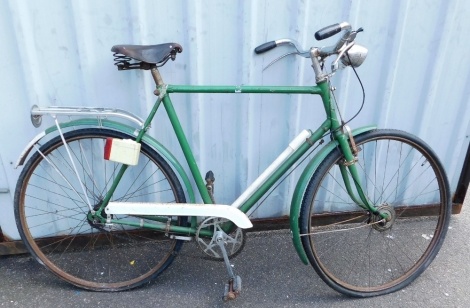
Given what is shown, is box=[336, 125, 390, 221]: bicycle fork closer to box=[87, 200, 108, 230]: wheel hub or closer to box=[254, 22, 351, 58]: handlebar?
box=[254, 22, 351, 58]: handlebar

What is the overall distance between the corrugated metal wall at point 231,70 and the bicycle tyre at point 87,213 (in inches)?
7.8

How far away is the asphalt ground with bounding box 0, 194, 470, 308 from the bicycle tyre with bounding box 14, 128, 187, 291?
4.0 inches

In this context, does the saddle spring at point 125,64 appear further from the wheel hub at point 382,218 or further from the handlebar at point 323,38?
the wheel hub at point 382,218

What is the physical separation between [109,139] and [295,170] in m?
1.24

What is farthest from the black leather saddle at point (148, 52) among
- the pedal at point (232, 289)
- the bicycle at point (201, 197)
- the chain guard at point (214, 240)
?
the pedal at point (232, 289)

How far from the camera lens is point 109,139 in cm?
A: 202

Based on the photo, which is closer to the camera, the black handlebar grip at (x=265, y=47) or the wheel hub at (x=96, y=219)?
the black handlebar grip at (x=265, y=47)

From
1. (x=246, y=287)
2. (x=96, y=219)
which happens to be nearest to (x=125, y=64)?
(x=96, y=219)

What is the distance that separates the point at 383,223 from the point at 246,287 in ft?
2.99

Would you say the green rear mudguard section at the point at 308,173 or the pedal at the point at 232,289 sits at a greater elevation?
the green rear mudguard section at the point at 308,173

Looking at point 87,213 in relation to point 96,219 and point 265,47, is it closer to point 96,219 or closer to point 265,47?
point 96,219

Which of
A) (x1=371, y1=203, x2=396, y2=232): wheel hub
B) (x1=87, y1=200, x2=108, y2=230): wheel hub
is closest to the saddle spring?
(x1=87, y1=200, x2=108, y2=230): wheel hub

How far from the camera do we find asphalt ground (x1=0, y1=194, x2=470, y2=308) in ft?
7.50

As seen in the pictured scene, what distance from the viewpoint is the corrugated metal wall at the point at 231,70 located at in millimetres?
2053
